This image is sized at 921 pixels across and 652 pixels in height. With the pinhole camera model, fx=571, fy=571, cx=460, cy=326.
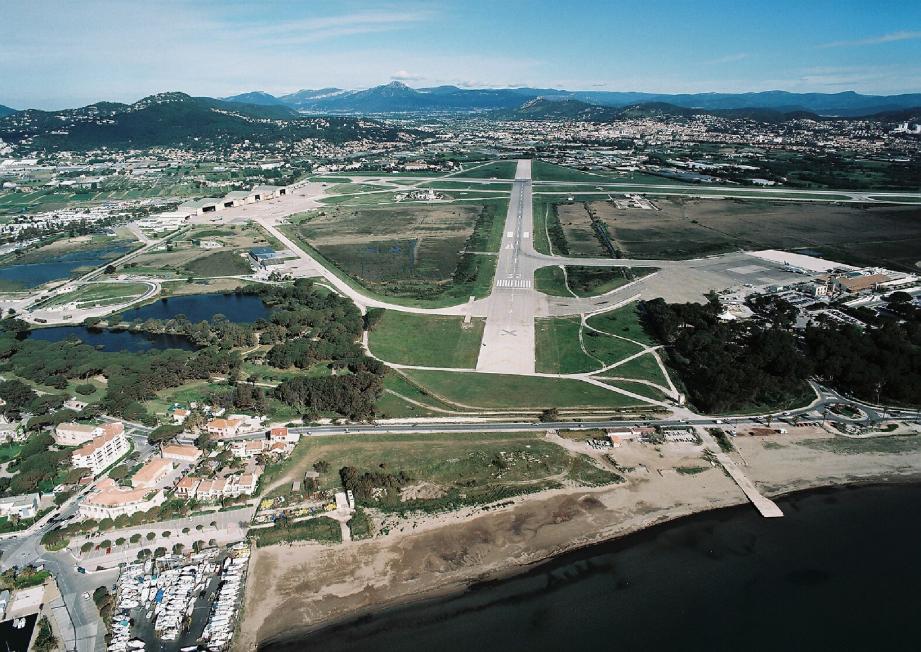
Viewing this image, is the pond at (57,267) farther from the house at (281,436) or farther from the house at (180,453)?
the house at (281,436)

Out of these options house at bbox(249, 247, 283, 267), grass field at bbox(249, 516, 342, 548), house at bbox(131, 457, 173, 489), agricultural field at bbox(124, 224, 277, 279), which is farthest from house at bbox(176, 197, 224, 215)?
grass field at bbox(249, 516, 342, 548)

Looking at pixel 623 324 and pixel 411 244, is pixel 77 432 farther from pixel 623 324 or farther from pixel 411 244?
pixel 411 244

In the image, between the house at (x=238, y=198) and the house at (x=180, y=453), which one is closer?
the house at (x=180, y=453)

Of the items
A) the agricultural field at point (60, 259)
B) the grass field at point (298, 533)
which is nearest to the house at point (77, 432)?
the grass field at point (298, 533)

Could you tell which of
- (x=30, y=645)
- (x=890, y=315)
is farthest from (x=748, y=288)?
(x=30, y=645)

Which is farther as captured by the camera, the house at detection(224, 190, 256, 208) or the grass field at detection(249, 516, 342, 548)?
the house at detection(224, 190, 256, 208)

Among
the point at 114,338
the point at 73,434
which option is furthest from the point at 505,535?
the point at 114,338

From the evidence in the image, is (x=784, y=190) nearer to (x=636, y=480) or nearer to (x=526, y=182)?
(x=526, y=182)

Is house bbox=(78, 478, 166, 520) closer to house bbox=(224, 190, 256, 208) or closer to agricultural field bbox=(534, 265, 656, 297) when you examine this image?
agricultural field bbox=(534, 265, 656, 297)
